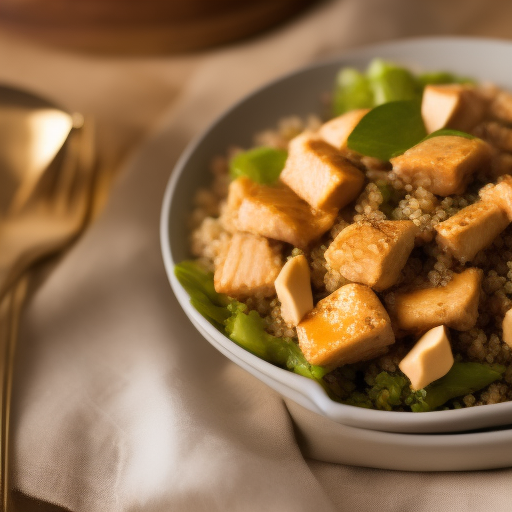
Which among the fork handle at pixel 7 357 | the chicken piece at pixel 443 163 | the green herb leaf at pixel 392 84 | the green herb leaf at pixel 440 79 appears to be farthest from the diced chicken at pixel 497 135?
the fork handle at pixel 7 357

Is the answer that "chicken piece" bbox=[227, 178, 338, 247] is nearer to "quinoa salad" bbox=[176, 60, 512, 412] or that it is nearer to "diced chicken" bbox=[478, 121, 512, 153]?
"quinoa salad" bbox=[176, 60, 512, 412]

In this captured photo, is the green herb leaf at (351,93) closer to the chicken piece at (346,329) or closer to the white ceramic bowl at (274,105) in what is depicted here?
the white ceramic bowl at (274,105)

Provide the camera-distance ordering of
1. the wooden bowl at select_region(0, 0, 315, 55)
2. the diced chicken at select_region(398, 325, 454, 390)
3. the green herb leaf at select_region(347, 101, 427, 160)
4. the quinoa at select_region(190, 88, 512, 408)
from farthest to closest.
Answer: the wooden bowl at select_region(0, 0, 315, 55), the green herb leaf at select_region(347, 101, 427, 160), the quinoa at select_region(190, 88, 512, 408), the diced chicken at select_region(398, 325, 454, 390)

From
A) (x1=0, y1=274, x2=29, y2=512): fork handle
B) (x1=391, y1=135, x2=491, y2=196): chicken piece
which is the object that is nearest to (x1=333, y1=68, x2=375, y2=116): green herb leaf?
(x1=391, y1=135, x2=491, y2=196): chicken piece

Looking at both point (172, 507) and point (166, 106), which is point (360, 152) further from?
point (166, 106)

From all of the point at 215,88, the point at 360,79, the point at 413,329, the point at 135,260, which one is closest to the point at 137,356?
the point at 135,260

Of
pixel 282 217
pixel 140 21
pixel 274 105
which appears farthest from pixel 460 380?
pixel 140 21
